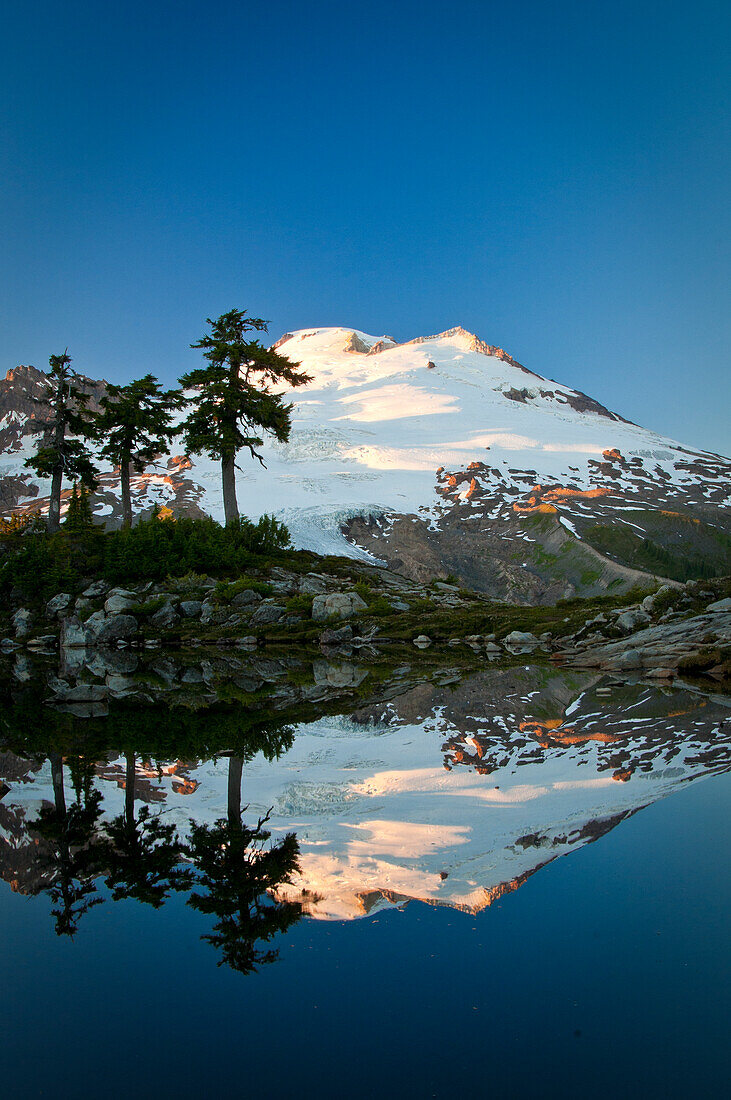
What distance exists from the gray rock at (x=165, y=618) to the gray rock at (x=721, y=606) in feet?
62.7

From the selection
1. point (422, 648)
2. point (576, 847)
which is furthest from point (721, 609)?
point (576, 847)

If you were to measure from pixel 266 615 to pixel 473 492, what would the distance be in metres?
77.4

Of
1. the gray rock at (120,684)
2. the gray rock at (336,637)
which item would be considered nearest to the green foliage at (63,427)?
the gray rock at (336,637)

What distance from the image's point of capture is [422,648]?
24062 millimetres

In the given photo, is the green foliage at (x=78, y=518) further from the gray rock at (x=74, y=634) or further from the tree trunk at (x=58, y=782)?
the tree trunk at (x=58, y=782)

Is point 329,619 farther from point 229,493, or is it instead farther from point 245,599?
point 229,493

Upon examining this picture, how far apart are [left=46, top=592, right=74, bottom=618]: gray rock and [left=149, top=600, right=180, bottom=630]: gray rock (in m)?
4.31

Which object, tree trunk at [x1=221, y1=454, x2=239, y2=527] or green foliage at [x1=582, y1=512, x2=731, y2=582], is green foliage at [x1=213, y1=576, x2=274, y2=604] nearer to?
tree trunk at [x1=221, y1=454, x2=239, y2=527]

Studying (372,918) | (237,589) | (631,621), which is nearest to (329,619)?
(237,589)

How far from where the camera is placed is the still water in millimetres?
2986

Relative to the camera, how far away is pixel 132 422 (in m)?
35.8

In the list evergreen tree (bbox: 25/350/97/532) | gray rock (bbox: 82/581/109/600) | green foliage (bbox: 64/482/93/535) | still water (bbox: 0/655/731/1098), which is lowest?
still water (bbox: 0/655/731/1098)

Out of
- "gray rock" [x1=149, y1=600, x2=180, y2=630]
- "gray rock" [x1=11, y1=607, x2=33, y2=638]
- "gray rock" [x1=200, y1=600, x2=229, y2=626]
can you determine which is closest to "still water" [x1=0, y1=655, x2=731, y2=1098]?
"gray rock" [x1=200, y1=600, x2=229, y2=626]

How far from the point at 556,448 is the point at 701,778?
133 m
